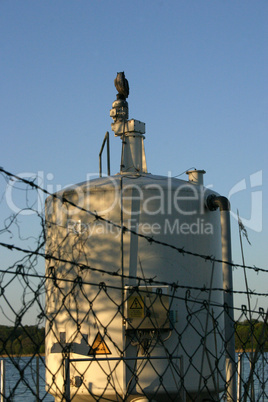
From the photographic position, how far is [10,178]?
3811 mm

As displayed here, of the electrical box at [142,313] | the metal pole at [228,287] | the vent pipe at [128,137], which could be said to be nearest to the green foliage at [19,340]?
the electrical box at [142,313]

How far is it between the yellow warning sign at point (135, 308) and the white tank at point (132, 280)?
14mm

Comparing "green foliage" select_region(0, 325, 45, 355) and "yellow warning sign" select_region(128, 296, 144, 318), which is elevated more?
"yellow warning sign" select_region(128, 296, 144, 318)

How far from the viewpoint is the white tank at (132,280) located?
25.5 feet

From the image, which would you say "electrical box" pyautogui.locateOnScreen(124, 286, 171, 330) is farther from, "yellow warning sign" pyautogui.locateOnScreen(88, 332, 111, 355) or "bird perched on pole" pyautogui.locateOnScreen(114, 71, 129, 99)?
"bird perched on pole" pyautogui.locateOnScreen(114, 71, 129, 99)

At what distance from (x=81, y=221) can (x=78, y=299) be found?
1.17 m

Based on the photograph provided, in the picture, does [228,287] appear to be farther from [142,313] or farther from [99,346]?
[99,346]

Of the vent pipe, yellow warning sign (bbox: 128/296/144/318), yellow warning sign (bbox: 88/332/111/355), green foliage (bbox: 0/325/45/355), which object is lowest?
yellow warning sign (bbox: 88/332/111/355)

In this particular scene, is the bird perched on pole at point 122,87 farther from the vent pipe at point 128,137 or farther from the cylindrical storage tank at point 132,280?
the cylindrical storage tank at point 132,280

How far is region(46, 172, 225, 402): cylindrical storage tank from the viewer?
7781mm

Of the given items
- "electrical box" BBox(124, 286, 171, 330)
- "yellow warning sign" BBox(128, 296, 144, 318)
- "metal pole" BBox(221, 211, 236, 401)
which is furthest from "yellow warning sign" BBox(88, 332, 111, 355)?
"metal pole" BBox(221, 211, 236, 401)

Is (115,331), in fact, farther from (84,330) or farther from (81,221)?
(81,221)

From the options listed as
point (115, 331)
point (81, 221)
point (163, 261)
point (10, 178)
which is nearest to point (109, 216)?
point (81, 221)

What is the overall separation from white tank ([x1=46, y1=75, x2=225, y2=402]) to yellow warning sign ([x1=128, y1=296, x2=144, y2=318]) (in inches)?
0.6
